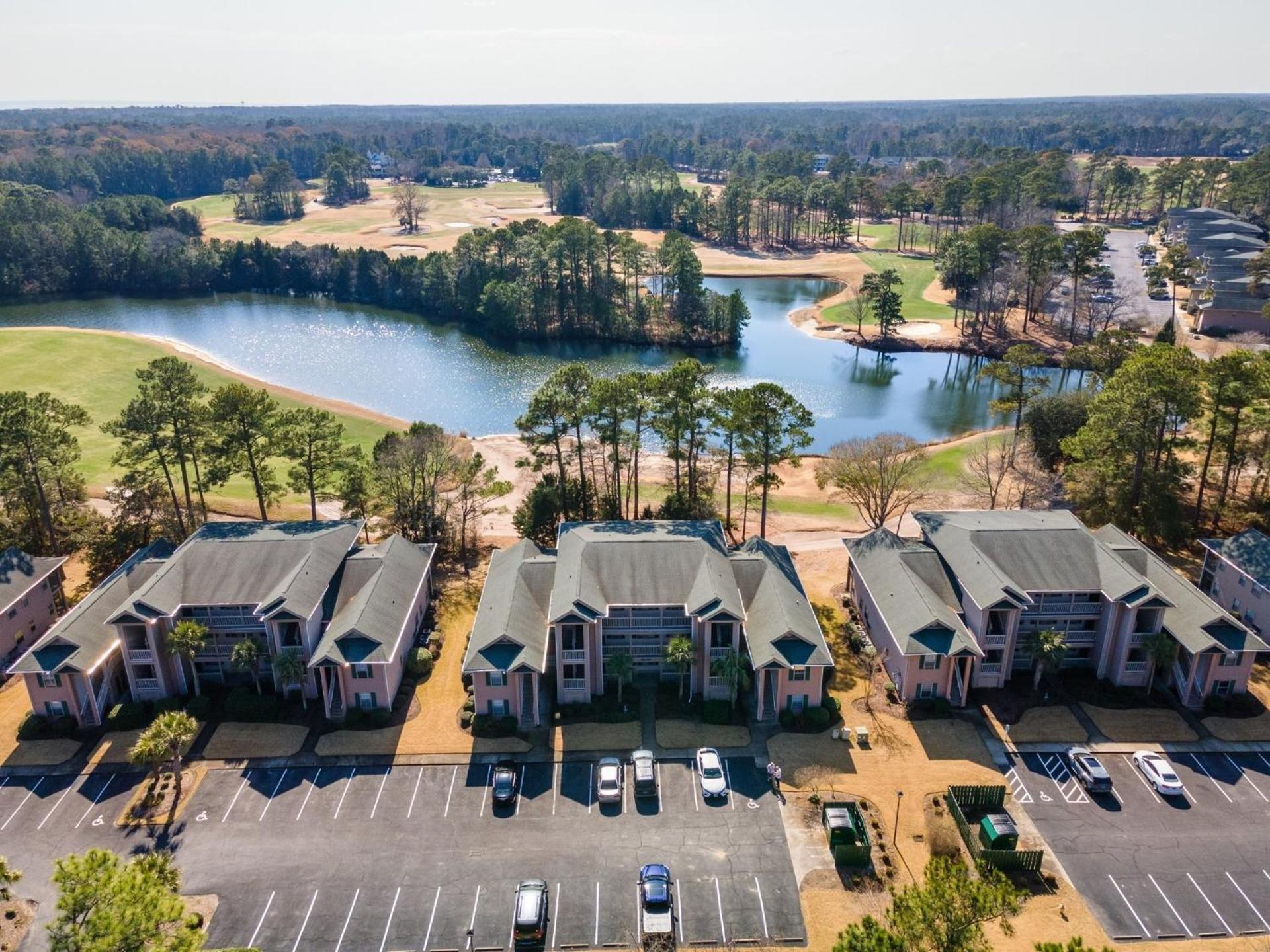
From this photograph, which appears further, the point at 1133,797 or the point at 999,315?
the point at 999,315

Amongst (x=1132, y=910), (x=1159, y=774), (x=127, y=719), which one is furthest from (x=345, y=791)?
(x=1159, y=774)

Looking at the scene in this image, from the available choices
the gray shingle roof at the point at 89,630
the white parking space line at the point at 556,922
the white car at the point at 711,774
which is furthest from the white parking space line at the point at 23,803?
the white car at the point at 711,774

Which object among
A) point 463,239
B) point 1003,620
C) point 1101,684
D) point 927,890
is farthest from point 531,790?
point 463,239

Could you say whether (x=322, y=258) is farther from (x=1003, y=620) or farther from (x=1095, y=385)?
(x=1003, y=620)

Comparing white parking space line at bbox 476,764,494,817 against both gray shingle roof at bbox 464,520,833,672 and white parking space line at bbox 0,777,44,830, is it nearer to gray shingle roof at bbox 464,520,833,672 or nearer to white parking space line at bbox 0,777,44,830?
gray shingle roof at bbox 464,520,833,672

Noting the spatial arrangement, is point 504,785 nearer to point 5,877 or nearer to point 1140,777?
point 5,877
